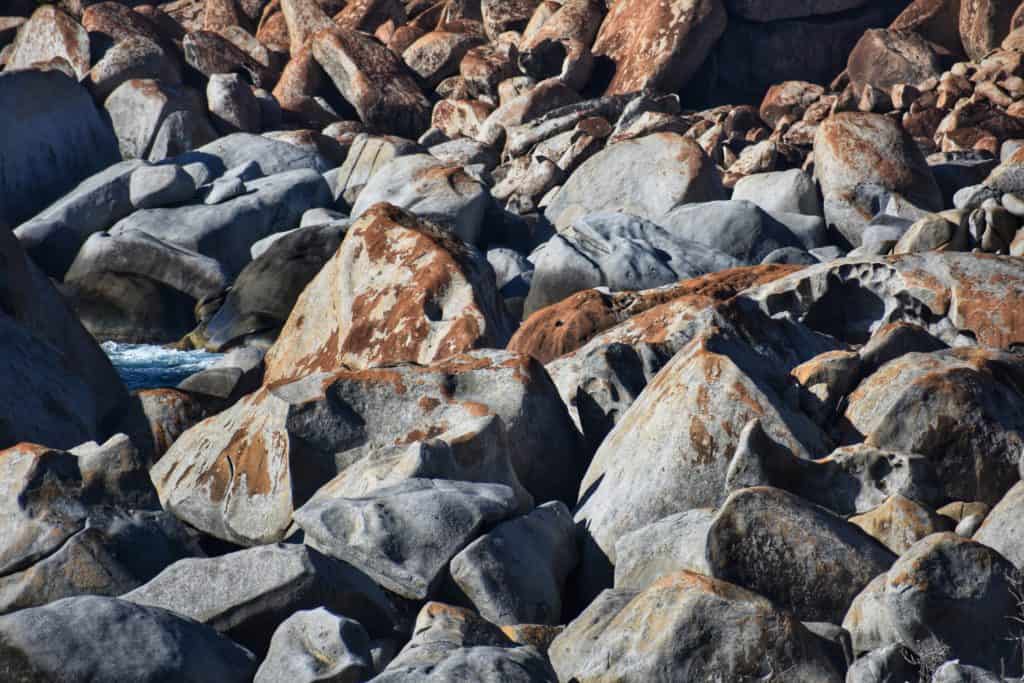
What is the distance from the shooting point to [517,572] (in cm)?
509

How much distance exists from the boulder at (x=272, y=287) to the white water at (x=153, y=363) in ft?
0.79

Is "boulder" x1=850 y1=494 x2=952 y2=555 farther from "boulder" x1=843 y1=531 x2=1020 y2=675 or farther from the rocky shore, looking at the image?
"boulder" x1=843 y1=531 x2=1020 y2=675

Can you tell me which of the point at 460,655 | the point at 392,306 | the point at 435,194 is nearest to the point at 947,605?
the point at 460,655

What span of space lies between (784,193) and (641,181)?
4.45ft

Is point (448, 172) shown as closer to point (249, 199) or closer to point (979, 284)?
point (249, 199)

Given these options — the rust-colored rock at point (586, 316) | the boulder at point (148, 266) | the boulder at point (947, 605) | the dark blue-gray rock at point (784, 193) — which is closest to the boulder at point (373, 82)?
the dark blue-gray rock at point (784, 193)

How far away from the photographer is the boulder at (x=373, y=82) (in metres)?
21.9

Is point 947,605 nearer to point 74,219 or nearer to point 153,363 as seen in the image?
point 153,363

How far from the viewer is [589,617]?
4.62 metres

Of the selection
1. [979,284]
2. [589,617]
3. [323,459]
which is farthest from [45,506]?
[979,284]

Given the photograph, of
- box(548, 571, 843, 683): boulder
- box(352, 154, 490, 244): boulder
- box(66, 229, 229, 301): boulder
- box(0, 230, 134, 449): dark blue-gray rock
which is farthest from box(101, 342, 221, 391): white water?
box(548, 571, 843, 683): boulder

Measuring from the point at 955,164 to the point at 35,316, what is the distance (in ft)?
35.6

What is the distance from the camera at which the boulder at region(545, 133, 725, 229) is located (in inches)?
557

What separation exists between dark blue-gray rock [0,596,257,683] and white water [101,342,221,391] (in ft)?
23.5
